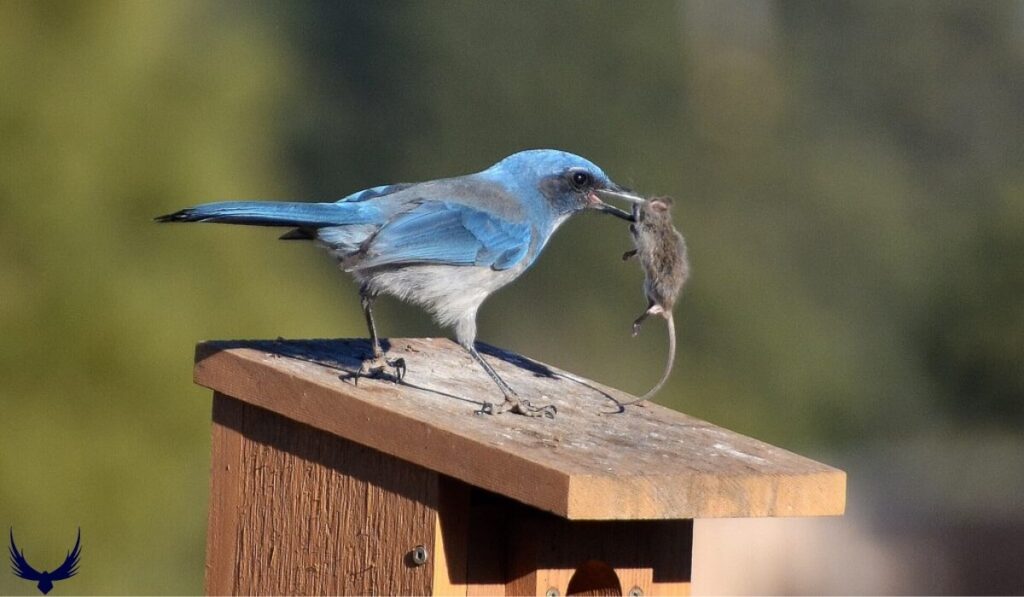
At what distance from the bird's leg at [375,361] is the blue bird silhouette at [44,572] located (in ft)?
3.86

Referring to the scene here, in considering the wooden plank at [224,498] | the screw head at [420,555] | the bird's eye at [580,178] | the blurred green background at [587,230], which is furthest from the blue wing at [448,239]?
the blurred green background at [587,230]

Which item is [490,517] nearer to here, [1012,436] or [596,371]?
[596,371]

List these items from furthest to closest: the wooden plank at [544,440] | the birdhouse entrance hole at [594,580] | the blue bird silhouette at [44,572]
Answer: the blue bird silhouette at [44,572], the birdhouse entrance hole at [594,580], the wooden plank at [544,440]

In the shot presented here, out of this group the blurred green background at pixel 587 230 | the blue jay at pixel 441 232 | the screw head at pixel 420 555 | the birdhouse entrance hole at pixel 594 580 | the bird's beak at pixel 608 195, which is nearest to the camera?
the screw head at pixel 420 555

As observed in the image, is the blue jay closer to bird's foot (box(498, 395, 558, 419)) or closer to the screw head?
bird's foot (box(498, 395, 558, 419))

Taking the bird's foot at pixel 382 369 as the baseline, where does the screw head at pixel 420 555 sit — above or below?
below

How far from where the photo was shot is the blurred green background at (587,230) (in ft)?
23.5

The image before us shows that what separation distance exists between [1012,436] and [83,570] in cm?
1032

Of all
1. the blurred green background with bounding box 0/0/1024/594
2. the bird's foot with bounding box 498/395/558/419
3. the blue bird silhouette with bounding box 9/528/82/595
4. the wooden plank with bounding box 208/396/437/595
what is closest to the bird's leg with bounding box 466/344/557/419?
the bird's foot with bounding box 498/395/558/419

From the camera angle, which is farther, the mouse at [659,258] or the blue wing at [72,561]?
the blue wing at [72,561]

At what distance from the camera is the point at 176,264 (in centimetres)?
754

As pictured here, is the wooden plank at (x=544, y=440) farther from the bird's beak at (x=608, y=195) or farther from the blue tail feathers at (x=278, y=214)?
the bird's beak at (x=608, y=195)

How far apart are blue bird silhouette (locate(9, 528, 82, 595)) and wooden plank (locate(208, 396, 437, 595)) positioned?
80 centimetres

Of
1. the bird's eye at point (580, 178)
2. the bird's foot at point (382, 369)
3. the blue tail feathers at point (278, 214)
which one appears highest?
the bird's eye at point (580, 178)
